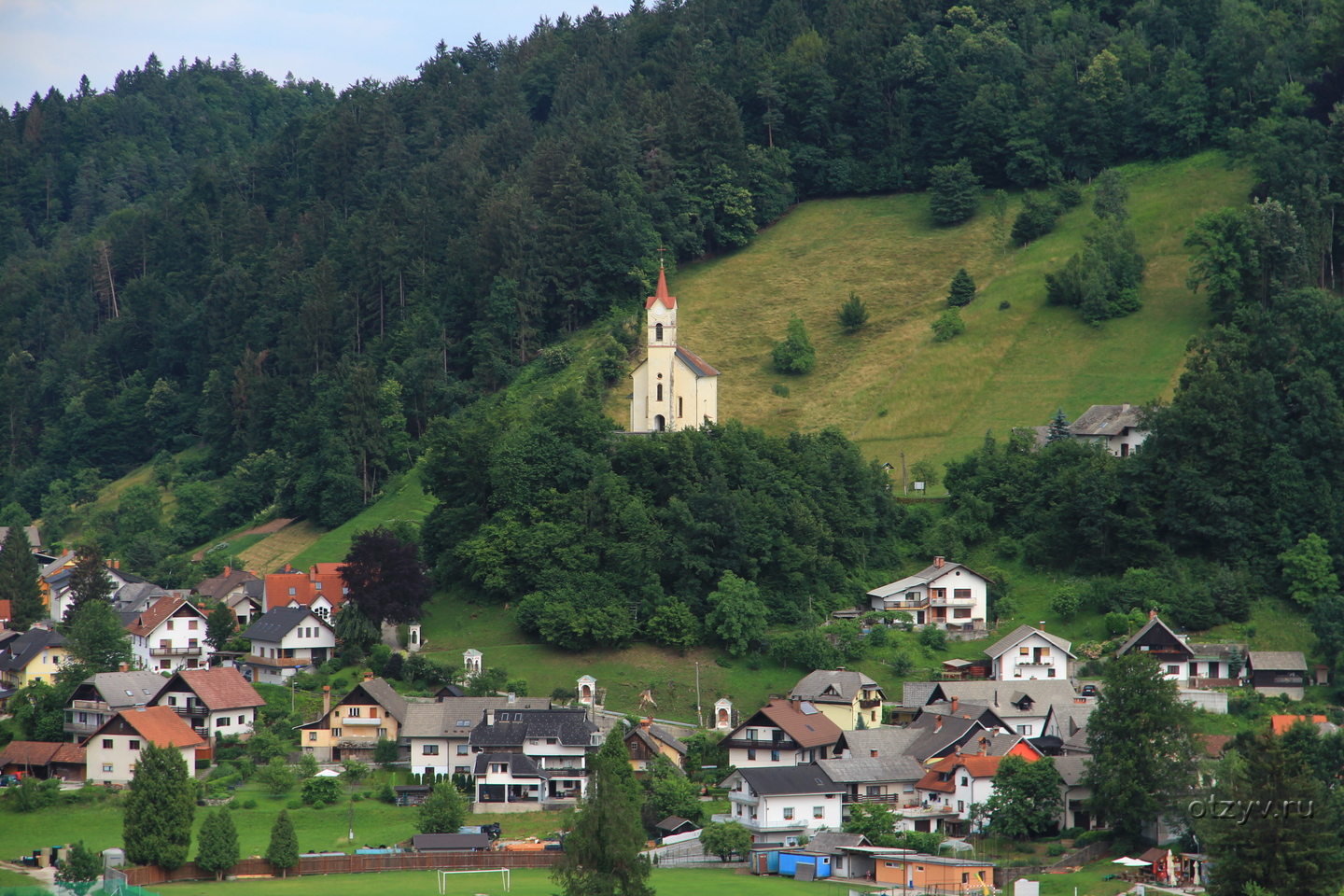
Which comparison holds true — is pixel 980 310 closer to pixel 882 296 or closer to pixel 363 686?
pixel 882 296

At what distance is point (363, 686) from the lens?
6234cm

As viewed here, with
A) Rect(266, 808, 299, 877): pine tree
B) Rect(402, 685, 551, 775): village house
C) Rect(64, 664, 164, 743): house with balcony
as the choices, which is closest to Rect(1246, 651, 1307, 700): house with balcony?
Rect(402, 685, 551, 775): village house

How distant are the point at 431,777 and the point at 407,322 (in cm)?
5383

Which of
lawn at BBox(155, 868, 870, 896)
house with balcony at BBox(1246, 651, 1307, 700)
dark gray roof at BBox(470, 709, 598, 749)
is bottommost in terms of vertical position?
lawn at BBox(155, 868, 870, 896)

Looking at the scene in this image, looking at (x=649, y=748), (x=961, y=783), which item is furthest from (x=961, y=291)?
(x=961, y=783)

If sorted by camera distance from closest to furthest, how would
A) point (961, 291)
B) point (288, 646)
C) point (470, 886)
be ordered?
point (470, 886)
point (288, 646)
point (961, 291)

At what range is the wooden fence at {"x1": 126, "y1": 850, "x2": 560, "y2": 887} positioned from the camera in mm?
47344

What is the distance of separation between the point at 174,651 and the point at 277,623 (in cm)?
575

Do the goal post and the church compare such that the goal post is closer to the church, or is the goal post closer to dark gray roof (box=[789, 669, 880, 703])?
dark gray roof (box=[789, 669, 880, 703])

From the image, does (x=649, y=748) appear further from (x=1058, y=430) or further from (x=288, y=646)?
(x=1058, y=430)

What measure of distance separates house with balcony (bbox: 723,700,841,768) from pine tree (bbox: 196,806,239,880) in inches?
773

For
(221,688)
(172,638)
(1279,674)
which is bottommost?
(221,688)

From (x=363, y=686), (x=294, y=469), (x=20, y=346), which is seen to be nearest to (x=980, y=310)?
(x=294, y=469)

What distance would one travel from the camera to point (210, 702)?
63406 millimetres
